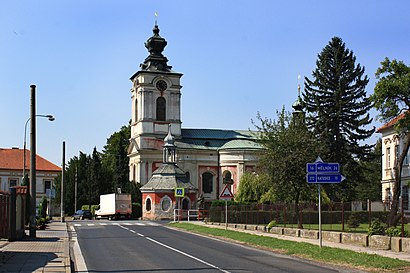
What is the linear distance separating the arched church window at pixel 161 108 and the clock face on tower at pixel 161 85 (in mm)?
1303

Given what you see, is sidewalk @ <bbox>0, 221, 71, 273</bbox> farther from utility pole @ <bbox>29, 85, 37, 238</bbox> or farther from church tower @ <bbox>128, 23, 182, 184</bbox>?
church tower @ <bbox>128, 23, 182, 184</bbox>

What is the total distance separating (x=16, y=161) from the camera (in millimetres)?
99250

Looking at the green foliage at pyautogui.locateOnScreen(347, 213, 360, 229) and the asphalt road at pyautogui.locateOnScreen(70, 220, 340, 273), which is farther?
the green foliage at pyautogui.locateOnScreen(347, 213, 360, 229)

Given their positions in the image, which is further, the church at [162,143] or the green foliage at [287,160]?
the church at [162,143]

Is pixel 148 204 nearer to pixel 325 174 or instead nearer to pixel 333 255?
pixel 325 174

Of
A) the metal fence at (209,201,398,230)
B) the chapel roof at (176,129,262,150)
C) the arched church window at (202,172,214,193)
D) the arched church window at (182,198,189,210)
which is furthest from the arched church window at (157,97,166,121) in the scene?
the metal fence at (209,201,398,230)

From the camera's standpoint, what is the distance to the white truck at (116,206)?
226ft

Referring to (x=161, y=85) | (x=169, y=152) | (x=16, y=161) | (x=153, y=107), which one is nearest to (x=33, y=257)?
(x=169, y=152)

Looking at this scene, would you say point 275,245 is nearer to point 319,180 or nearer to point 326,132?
point 319,180

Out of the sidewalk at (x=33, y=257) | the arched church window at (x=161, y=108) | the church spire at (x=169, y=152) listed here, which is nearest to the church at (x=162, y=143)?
the arched church window at (x=161, y=108)

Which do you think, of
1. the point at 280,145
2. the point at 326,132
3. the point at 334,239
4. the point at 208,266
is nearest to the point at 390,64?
the point at 280,145

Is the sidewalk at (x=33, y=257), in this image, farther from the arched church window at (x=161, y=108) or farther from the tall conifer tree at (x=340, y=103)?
the arched church window at (x=161, y=108)

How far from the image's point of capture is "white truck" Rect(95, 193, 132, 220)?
226 feet

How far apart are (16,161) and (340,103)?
2173 inches
